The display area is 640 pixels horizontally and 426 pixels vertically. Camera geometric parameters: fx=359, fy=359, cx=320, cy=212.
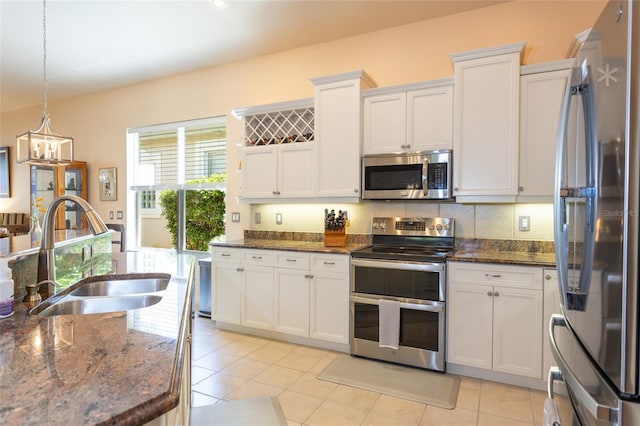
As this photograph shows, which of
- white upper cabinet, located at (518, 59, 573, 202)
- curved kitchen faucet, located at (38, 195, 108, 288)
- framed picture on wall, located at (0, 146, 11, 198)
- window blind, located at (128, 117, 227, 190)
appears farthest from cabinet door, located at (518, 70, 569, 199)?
framed picture on wall, located at (0, 146, 11, 198)

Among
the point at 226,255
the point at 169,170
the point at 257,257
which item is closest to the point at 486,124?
the point at 257,257

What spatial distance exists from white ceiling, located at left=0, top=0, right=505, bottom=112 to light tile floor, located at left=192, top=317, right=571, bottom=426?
3030 millimetres

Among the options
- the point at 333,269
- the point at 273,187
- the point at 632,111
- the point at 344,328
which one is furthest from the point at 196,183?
the point at 632,111

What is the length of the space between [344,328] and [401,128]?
1820mm

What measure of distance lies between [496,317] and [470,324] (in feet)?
0.63

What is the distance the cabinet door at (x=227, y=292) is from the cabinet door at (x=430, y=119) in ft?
6.84

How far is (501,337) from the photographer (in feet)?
8.54

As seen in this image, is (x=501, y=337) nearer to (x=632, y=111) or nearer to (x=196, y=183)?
(x=632, y=111)

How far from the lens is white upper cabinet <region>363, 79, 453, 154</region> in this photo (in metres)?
3.01

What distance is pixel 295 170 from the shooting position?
3.62 meters

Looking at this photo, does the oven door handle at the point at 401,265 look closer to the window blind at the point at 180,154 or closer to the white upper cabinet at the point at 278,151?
the white upper cabinet at the point at 278,151

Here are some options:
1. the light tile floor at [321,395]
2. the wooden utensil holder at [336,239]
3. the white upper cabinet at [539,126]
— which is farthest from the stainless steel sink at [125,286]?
the white upper cabinet at [539,126]

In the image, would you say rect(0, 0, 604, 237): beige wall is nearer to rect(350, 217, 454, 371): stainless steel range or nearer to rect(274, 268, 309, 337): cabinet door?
rect(350, 217, 454, 371): stainless steel range

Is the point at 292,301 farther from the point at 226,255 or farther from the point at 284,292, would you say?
the point at 226,255
